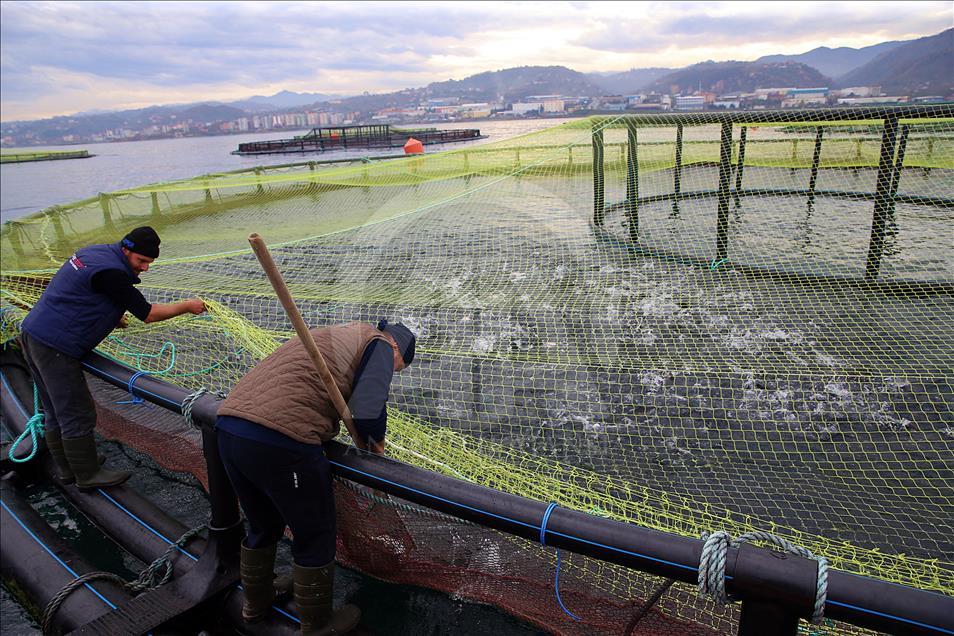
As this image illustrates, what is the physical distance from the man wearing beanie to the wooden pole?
6.21 ft

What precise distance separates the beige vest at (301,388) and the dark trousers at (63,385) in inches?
83.2

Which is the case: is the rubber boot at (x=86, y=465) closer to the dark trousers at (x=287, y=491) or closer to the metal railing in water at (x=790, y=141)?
the dark trousers at (x=287, y=491)

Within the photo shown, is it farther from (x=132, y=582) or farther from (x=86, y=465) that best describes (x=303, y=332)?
(x=86, y=465)

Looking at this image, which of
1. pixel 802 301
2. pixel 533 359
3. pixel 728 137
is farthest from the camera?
pixel 728 137

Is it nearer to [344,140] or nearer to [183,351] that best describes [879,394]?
[183,351]

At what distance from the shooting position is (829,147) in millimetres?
9242

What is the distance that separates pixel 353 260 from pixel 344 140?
3810cm

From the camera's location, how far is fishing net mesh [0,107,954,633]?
3.04 metres

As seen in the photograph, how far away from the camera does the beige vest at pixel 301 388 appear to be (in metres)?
2.34

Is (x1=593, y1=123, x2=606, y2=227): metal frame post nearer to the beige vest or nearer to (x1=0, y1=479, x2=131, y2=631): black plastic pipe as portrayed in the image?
the beige vest

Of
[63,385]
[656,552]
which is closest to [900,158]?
[656,552]

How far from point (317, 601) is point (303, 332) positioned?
1.23 meters

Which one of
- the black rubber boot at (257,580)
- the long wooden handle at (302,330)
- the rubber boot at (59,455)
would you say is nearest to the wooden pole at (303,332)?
the long wooden handle at (302,330)

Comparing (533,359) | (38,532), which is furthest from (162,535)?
(533,359)
